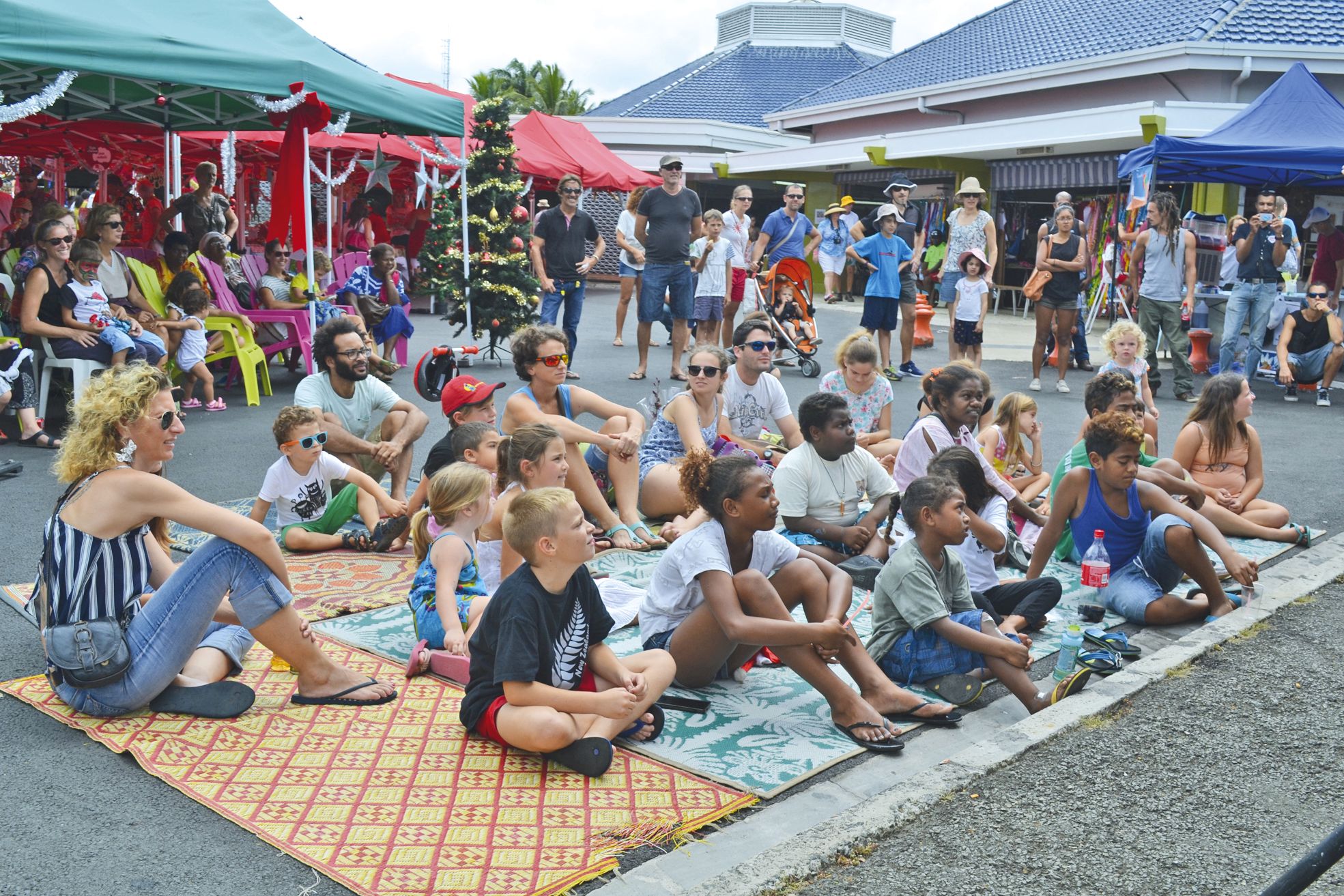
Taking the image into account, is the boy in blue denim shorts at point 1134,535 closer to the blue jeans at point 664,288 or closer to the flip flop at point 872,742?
the flip flop at point 872,742

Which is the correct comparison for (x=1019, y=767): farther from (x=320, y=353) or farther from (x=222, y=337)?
(x=222, y=337)

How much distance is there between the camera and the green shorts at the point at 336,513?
20.6 feet

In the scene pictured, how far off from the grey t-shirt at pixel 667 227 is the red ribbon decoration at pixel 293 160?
337 centimetres

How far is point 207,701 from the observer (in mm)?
3994

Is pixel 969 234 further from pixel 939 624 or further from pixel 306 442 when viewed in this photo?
pixel 939 624

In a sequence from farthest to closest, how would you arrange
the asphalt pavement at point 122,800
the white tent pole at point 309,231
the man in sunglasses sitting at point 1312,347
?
the man in sunglasses sitting at point 1312,347
the white tent pole at point 309,231
the asphalt pavement at point 122,800

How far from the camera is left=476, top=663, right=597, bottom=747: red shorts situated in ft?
12.4

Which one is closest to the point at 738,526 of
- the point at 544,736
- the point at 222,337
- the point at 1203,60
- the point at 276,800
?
the point at 544,736

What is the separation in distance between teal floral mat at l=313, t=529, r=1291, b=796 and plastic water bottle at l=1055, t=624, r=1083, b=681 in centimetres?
36

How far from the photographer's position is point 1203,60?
63.6 feet

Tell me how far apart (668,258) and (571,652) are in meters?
8.79

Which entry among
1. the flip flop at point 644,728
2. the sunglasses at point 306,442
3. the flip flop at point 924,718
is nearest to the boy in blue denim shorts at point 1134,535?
the flip flop at point 924,718

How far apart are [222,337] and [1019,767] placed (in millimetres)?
8906

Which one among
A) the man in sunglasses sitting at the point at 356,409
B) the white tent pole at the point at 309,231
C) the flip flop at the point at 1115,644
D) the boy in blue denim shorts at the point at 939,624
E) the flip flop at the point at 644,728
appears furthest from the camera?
the white tent pole at the point at 309,231
